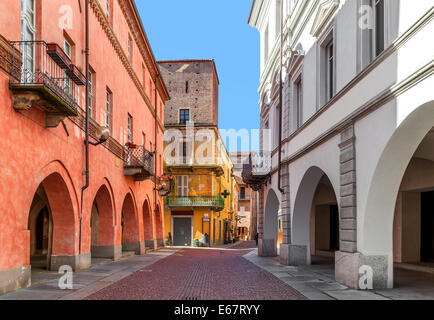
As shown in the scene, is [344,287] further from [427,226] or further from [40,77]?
[40,77]

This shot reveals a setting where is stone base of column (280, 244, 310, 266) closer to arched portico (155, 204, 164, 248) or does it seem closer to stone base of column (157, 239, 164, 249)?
arched portico (155, 204, 164, 248)

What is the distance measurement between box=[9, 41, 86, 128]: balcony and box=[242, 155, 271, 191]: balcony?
1181 centimetres

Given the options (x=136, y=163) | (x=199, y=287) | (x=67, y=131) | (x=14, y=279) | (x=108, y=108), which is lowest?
(x=199, y=287)

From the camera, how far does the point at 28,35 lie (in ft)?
34.1

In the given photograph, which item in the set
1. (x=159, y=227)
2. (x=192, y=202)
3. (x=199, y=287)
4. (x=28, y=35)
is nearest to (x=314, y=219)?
(x=159, y=227)

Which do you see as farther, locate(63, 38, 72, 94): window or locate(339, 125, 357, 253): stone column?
locate(63, 38, 72, 94): window

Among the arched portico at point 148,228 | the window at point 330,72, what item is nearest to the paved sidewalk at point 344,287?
the window at point 330,72

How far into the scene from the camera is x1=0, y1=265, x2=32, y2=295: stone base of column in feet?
28.2

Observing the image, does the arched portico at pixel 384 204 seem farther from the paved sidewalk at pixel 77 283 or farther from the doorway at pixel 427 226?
the doorway at pixel 427 226

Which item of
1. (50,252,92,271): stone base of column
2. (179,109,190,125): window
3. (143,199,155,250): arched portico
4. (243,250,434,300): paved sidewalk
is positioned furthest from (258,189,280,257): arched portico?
(179,109,190,125): window

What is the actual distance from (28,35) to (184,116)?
3416cm

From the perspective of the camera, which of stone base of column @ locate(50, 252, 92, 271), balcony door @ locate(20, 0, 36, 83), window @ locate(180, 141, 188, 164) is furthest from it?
window @ locate(180, 141, 188, 164)

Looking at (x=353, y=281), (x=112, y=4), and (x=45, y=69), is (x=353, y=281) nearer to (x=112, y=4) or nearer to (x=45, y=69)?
(x=45, y=69)

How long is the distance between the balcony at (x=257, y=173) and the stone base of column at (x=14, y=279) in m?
13.6
